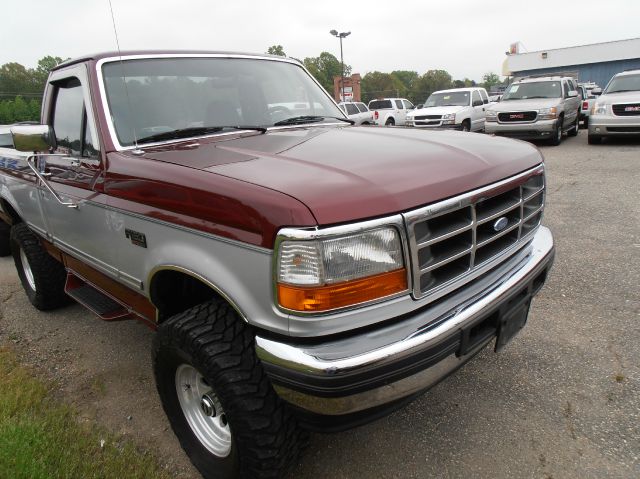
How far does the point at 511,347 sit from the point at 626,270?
1920 mm

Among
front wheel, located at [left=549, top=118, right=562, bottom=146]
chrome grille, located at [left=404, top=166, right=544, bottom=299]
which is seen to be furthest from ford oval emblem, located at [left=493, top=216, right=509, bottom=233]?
front wheel, located at [left=549, top=118, right=562, bottom=146]

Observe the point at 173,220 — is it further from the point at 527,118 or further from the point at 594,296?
the point at 527,118

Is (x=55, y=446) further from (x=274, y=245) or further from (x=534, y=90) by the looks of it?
(x=534, y=90)

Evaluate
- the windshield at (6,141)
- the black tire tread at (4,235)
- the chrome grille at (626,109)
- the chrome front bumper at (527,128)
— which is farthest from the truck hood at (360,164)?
the chrome front bumper at (527,128)

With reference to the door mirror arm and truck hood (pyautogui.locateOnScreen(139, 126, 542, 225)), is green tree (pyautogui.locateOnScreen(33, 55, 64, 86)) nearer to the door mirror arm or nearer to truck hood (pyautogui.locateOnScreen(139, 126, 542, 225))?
the door mirror arm

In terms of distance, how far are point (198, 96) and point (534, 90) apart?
13.0 metres

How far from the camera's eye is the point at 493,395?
8.89 ft

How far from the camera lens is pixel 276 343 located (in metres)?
1.66

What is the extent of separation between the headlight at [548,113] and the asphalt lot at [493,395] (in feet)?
27.6

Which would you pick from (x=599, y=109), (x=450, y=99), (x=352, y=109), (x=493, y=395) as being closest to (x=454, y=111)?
(x=450, y=99)

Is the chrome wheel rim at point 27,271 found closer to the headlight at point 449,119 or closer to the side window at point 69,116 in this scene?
the side window at point 69,116

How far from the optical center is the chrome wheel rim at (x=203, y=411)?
217cm

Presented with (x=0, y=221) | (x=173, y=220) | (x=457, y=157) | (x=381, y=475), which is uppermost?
(x=457, y=157)

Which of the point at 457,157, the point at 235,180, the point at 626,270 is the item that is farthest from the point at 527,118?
the point at 235,180
